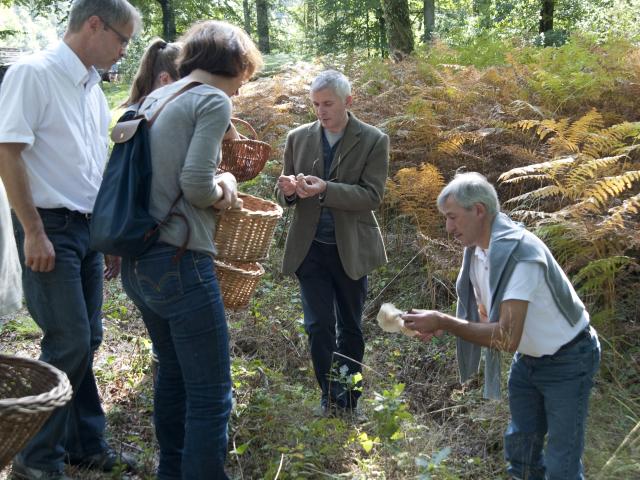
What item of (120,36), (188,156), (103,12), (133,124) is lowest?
(188,156)

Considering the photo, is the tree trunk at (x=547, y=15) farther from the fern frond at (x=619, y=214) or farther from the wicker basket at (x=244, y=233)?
the wicker basket at (x=244, y=233)

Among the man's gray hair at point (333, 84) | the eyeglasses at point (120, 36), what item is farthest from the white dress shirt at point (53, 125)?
the man's gray hair at point (333, 84)

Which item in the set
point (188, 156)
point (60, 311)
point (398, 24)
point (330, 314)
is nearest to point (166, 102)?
point (188, 156)

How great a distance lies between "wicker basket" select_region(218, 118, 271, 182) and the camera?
4.32 metres

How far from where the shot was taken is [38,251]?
3.19m

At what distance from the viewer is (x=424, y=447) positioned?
3.80m

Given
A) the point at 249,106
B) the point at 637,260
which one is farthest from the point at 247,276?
the point at 249,106

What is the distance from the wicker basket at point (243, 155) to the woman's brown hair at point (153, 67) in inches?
22.0

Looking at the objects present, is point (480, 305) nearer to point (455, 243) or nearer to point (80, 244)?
point (80, 244)

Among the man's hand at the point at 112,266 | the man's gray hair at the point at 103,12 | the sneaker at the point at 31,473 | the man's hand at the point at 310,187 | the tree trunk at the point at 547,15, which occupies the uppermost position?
the tree trunk at the point at 547,15

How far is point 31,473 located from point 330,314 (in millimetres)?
1942

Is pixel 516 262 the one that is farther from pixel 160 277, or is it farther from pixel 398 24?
pixel 398 24

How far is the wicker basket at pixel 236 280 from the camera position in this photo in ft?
12.5

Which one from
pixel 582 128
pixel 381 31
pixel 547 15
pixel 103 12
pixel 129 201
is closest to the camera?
pixel 129 201
